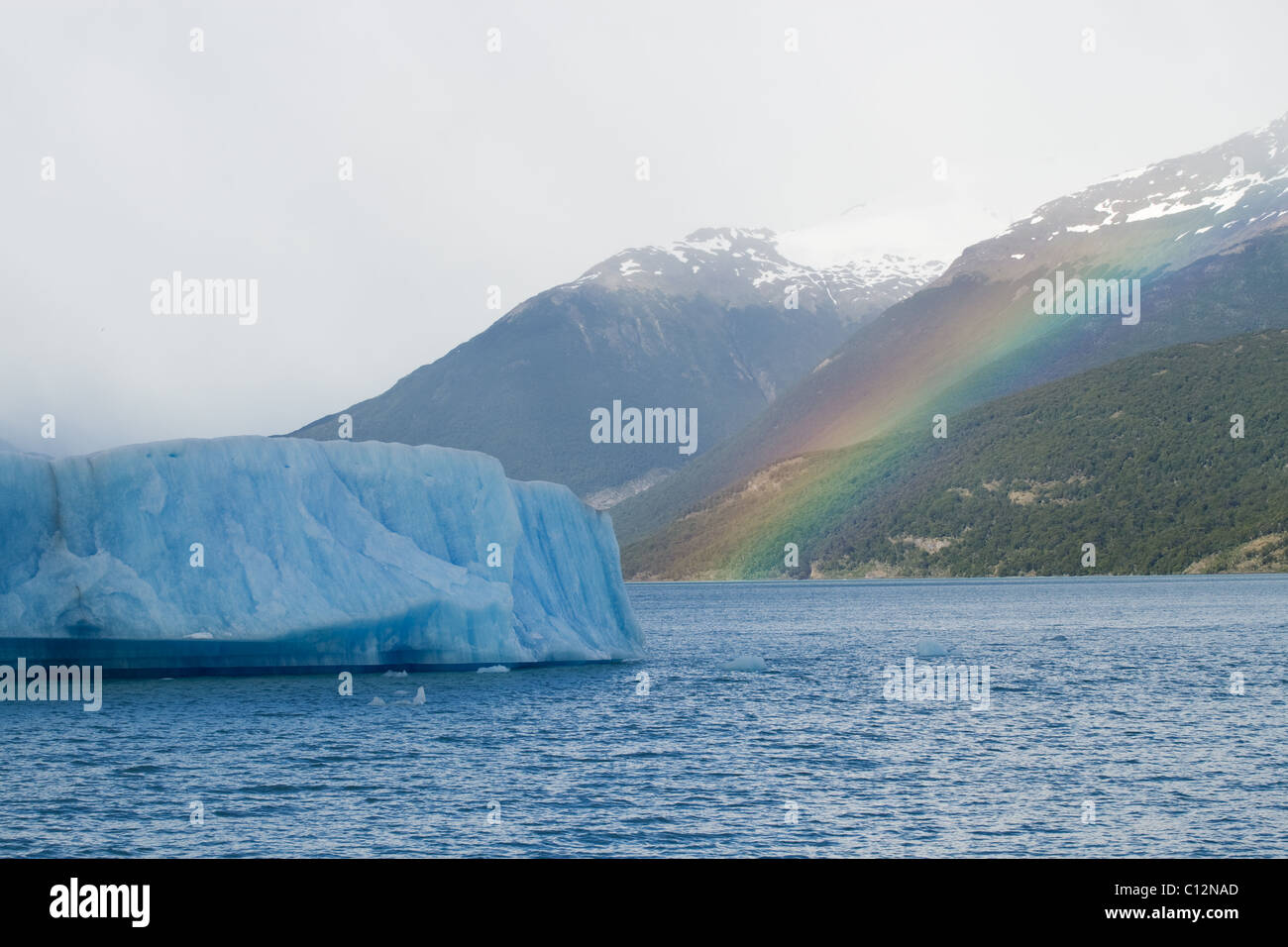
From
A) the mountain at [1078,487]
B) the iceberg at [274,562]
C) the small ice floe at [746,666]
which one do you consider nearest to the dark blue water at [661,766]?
the small ice floe at [746,666]

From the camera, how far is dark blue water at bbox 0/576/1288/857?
2052 centimetres

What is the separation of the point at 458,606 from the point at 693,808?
52.4 ft

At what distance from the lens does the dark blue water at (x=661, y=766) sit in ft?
67.3

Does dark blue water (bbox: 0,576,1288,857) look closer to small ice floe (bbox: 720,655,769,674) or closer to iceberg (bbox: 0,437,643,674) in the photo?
small ice floe (bbox: 720,655,769,674)

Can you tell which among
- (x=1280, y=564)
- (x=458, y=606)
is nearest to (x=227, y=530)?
(x=458, y=606)

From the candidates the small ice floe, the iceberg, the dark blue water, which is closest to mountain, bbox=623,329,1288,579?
the dark blue water

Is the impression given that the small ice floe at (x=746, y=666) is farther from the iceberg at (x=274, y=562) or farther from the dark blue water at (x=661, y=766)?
the iceberg at (x=274, y=562)

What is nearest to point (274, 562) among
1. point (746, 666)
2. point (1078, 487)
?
point (746, 666)

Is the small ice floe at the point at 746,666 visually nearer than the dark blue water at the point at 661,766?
No

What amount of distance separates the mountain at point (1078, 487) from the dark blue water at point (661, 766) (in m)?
102

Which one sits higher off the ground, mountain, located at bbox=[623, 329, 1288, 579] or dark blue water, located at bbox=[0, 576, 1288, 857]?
mountain, located at bbox=[623, 329, 1288, 579]

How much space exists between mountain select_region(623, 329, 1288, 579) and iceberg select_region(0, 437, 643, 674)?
4541 inches

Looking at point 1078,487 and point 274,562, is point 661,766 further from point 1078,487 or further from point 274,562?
point 1078,487
